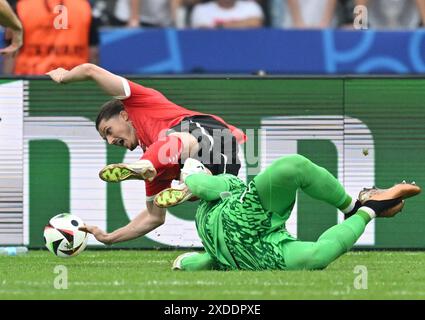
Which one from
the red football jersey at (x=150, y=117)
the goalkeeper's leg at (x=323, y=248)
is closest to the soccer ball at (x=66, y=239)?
the red football jersey at (x=150, y=117)

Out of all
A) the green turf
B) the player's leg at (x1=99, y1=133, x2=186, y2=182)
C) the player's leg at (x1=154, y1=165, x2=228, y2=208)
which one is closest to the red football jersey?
the player's leg at (x1=99, y1=133, x2=186, y2=182)

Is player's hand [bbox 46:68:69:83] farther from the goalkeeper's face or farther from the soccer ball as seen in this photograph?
the soccer ball

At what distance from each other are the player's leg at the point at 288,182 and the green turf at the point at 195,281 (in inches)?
19.5

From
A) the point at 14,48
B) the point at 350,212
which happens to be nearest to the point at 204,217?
the point at 350,212

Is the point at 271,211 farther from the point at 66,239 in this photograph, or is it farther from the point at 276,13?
the point at 276,13

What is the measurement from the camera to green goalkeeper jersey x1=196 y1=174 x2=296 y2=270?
9.48 metres

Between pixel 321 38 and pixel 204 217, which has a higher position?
pixel 321 38

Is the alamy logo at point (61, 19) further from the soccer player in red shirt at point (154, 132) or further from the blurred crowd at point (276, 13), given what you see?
the soccer player in red shirt at point (154, 132)

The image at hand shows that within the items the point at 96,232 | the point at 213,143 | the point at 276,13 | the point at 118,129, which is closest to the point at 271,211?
the point at 213,143

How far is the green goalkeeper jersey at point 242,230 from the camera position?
9.48 metres

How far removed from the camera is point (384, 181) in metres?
12.7

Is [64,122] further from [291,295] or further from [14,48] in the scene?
[291,295]

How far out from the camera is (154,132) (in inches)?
437

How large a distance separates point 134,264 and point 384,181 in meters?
2.77
